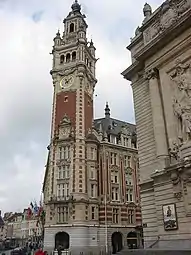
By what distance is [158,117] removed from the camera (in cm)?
2436

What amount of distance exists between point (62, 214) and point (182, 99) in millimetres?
30864

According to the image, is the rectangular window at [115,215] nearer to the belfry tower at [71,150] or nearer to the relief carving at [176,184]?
the belfry tower at [71,150]

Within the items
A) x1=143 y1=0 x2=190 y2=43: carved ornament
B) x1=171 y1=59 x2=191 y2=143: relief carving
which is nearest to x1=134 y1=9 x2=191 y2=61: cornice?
x1=143 y1=0 x2=190 y2=43: carved ornament

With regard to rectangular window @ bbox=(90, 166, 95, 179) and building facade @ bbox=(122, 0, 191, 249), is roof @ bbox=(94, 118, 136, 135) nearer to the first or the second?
rectangular window @ bbox=(90, 166, 95, 179)

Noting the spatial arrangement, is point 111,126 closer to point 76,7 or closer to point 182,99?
point 76,7

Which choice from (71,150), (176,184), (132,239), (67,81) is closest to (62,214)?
(71,150)

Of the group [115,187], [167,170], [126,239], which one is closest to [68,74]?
[115,187]

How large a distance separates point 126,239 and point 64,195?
13.3 metres

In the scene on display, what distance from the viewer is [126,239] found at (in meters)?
50.6

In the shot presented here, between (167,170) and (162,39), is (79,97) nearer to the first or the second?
(162,39)

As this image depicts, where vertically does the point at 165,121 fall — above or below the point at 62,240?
above

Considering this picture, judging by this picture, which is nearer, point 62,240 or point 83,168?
point 62,240

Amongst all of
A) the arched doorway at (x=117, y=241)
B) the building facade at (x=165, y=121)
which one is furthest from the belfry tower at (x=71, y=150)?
the building facade at (x=165, y=121)

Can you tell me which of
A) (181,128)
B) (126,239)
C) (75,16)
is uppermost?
(75,16)
